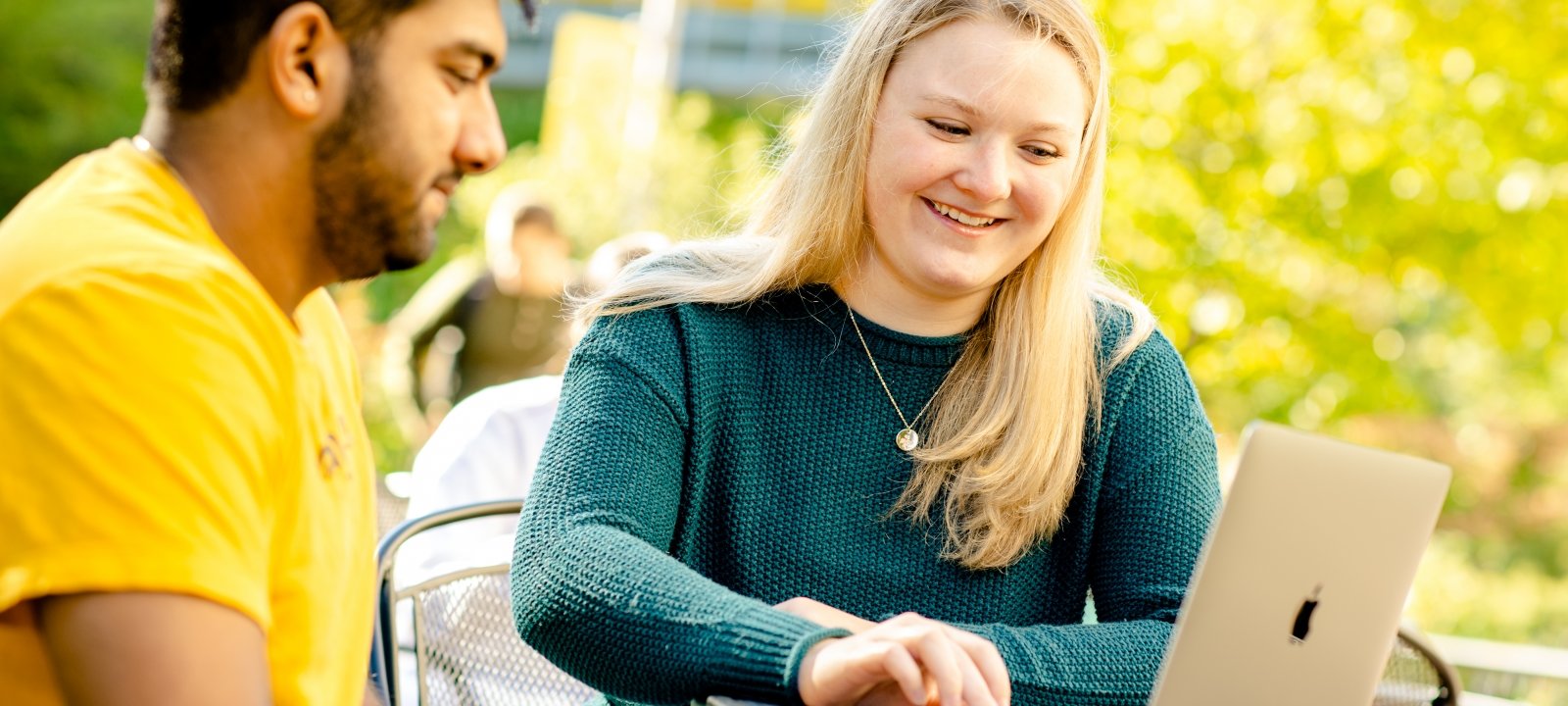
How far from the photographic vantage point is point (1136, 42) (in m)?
6.21

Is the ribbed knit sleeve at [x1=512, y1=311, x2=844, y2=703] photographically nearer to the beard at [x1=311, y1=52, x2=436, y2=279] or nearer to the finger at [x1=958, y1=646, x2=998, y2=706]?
the finger at [x1=958, y1=646, x2=998, y2=706]

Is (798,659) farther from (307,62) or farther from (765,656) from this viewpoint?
(307,62)

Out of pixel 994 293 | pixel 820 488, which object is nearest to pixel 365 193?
pixel 820 488

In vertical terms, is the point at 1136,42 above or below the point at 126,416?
above

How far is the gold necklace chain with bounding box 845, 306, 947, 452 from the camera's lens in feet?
7.44

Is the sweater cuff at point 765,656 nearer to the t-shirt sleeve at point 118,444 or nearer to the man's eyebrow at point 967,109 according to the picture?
the t-shirt sleeve at point 118,444

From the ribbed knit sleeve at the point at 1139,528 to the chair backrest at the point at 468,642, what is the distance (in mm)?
804

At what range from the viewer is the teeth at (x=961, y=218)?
7.36 ft

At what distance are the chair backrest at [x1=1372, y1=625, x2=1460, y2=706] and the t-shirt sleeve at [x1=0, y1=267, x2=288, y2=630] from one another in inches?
79.8

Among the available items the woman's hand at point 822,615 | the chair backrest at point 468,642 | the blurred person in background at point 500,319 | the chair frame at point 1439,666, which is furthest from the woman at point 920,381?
the blurred person in background at point 500,319

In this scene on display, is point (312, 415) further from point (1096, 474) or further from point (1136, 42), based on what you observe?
point (1136, 42)

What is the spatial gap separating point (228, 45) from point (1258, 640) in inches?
43.8

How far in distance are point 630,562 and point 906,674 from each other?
434 mm

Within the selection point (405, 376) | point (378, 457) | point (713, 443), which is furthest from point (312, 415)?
point (378, 457)
